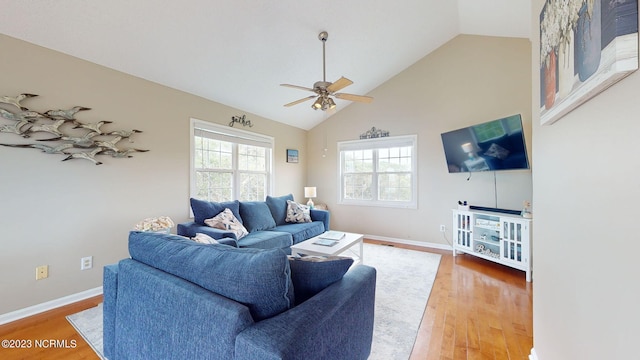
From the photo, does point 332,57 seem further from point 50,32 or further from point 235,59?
point 50,32

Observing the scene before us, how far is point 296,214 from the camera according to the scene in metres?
4.29

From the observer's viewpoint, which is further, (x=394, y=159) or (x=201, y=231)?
(x=394, y=159)

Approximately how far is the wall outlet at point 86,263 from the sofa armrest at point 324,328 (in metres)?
2.82

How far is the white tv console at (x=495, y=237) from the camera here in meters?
2.93

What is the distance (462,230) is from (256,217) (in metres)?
3.16

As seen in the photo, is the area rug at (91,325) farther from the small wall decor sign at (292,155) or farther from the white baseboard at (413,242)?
the white baseboard at (413,242)

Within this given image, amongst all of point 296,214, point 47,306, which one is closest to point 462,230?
point 296,214

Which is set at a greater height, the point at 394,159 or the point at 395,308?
the point at 394,159

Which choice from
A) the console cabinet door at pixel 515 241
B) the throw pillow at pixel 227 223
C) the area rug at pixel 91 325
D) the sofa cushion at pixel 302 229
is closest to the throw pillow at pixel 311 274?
the area rug at pixel 91 325

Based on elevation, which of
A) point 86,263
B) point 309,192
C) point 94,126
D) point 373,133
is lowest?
point 86,263

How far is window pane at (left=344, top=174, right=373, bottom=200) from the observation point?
507cm

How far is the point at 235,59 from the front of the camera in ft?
10.3

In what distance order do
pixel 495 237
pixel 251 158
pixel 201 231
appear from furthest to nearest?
pixel 251 158
pixel 495 237
pixel 201 231

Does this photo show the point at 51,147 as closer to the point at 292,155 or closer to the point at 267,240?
the point at 267,240
